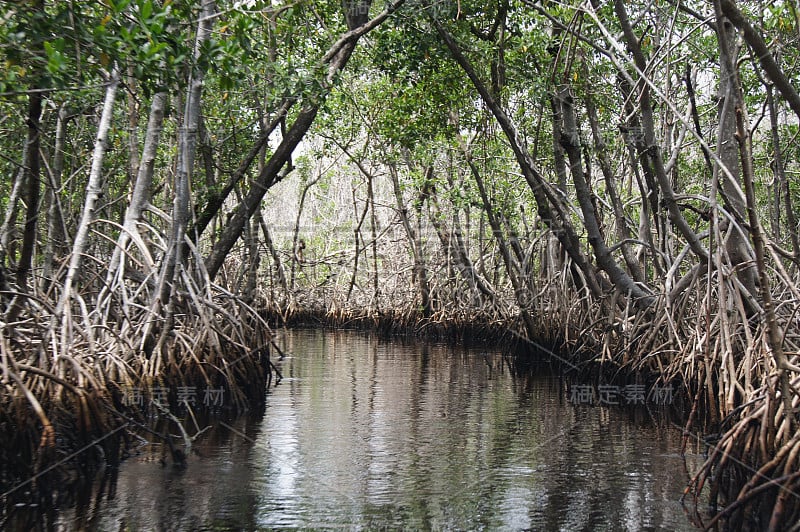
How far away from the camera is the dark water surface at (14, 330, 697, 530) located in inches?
170

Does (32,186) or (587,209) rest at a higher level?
(587,209)

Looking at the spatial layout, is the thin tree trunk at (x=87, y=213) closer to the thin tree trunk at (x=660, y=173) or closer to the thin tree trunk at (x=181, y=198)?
the thin tree trunk at (x=181, y=198)

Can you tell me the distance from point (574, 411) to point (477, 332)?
7.09m

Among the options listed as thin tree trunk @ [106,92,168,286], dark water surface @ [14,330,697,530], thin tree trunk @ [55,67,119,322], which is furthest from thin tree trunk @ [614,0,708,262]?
thin tree trunk @ [55,67,119,322]

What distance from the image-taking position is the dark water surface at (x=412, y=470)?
4.31 meters

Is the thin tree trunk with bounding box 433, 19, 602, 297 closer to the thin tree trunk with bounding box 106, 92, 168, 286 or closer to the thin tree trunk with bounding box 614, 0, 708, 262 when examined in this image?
the thin tree trunk with bounding box 614, 0, 708, 262

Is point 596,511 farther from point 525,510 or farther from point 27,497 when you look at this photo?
point 27,497

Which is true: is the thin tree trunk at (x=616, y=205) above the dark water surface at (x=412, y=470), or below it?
above

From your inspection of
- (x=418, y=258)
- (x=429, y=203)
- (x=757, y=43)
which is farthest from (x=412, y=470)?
(x=418, y=258)

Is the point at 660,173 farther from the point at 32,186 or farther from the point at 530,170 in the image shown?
the point at 32,186

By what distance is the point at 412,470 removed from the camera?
5305 mm

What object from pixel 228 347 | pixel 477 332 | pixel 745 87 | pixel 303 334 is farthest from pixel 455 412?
pixel 303 334

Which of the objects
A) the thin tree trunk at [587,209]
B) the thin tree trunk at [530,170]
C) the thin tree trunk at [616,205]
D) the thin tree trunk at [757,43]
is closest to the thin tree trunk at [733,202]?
the thin tree trunk at [757,43]

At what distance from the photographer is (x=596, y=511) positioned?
4.52 metres
